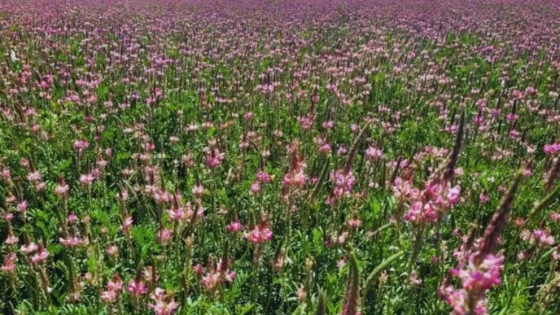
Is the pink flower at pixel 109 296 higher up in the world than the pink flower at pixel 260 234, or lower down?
lower down

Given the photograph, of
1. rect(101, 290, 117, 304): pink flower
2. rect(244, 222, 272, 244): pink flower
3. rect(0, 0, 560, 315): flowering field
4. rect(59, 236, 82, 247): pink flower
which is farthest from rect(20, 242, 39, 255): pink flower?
rect(244, 222, 272, 244): pink flower

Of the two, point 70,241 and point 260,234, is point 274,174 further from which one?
point 70,241

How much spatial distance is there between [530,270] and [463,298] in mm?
2810

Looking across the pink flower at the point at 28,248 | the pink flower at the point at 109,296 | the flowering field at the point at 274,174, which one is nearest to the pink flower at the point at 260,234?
the flowering field at the point at 274,174

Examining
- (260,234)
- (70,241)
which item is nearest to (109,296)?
(70,241)

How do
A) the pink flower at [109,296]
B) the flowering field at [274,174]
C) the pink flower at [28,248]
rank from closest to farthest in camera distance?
the pink flower at [109,296] < the flowering field at [274,174] < the pink flower at [28,248]

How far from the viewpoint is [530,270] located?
146 inches

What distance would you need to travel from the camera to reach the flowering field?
109 inches

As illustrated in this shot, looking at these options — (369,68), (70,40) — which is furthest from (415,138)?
(70,40)

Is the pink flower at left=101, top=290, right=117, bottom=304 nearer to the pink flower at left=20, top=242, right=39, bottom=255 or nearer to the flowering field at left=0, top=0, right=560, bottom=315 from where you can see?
the flowering field at left=0, top=0, right=560, bottom=315

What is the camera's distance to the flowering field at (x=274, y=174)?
2.76 m

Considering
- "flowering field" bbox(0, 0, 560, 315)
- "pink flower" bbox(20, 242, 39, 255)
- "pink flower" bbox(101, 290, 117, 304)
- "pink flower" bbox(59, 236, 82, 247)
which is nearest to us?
"pink flower" bbox(101, 290, 117, 304)

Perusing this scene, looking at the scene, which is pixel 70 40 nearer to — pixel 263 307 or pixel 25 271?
pixel 25 271

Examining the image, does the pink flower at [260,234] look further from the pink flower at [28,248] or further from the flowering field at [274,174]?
the pink flower at [28,248]
